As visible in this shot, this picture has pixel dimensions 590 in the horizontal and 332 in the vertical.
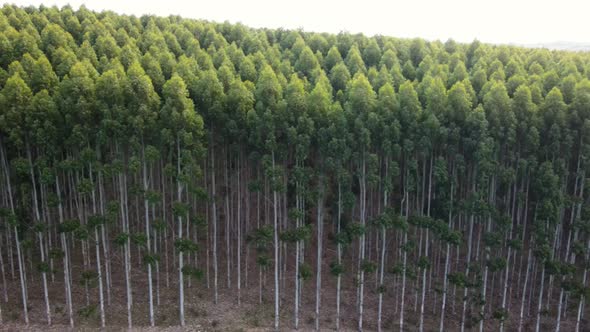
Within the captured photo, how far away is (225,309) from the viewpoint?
73.4 feet

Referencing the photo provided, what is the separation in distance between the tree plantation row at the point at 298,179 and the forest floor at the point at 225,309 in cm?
10

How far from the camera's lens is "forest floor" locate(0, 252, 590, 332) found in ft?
68.4

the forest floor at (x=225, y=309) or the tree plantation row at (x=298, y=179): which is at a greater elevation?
the tree plantation row at (x=298, y=179)

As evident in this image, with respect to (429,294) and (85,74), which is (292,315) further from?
(85,74)

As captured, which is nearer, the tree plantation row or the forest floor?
the tree plantation row

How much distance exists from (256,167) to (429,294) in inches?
398

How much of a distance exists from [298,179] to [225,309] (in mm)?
6712

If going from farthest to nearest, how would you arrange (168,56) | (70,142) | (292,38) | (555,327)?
1. (292,38)
2. (168,56)
3. (555,327)
4. (70,142)

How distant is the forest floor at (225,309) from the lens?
20859 mm

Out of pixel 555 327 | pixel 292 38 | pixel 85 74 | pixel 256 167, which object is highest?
pixel 292 38

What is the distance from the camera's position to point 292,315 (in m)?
22.4

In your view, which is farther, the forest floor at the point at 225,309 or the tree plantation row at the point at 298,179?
the forest floor at the point at 225,309

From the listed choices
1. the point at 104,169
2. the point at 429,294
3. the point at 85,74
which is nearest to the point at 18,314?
the point at 104,169

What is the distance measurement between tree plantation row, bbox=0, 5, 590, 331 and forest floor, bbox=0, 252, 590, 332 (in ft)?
0.34
